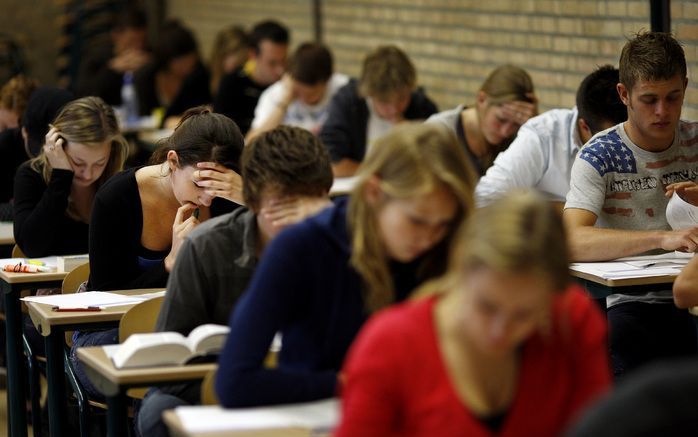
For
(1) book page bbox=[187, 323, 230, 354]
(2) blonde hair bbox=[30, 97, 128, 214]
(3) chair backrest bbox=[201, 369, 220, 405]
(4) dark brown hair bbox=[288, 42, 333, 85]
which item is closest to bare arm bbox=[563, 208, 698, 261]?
(1) book page bbox=[187, 323, 230, 354]

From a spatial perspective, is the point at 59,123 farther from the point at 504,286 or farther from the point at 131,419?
the point at 504,286

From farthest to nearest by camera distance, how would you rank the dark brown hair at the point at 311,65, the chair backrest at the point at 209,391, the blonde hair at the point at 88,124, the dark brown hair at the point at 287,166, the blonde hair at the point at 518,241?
the dark brown hair at the point at 311,65 < the blonde hair at the point at 88,124 < the dark brown hair at the point at 287,166 < the chair backrest at the point at 209,391 < the blonde hair at the point at 518,241

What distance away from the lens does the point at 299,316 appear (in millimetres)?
2486

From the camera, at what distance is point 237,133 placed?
12.3 ft

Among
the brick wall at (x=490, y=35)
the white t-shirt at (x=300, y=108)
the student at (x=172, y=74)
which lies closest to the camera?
the brick wall at (x=490, y=35)

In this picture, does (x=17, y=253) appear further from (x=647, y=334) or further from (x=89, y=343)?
(x=647, y=334)

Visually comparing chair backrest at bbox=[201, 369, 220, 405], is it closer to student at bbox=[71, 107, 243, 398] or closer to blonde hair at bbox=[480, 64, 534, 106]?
student at bbox=[71, 107, 243, 398]

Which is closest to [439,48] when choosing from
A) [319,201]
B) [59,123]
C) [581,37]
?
[581,37]

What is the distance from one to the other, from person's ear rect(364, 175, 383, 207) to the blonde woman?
230 centimetres

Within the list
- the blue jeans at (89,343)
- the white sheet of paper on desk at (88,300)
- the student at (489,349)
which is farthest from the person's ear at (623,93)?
the student at (489,349)

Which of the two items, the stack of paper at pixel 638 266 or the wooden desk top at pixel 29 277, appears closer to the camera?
the stack of paper at pixel 638 266

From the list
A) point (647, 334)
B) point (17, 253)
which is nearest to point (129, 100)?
point (17, 253)

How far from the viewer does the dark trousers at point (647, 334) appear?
12.7 feet

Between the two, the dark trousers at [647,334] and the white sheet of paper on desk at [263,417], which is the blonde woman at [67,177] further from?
the white sheet of paper on desk at [263,417]
